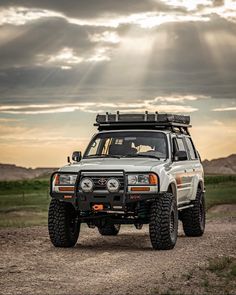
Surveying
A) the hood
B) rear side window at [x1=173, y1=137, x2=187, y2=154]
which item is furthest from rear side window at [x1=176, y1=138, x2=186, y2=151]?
the hood

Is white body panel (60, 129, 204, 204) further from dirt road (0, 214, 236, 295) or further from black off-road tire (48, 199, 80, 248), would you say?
dirt road (0, 214, 236, 295)

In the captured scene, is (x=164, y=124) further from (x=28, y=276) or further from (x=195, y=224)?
(x=28, y=276)

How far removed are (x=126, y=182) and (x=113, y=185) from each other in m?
0.25

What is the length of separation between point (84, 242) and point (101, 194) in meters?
2.70

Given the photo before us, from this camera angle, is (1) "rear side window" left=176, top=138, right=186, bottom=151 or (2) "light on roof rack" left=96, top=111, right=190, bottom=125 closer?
(2) "light on roof rack" left=96, top=111, right=190, bottom=125

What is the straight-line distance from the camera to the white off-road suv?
15.4 m

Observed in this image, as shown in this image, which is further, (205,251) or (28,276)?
(205,251)

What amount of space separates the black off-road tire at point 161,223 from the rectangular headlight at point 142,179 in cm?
42

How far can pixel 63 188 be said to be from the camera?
1576 cm

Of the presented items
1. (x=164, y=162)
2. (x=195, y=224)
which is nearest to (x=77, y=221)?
(x=164, y=162)

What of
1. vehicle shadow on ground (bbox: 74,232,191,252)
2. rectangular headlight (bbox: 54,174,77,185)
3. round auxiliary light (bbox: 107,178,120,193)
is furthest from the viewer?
vehicle shadow on ground (bbox: 74,232,191,252)

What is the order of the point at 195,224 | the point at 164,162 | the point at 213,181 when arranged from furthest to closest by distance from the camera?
the point at 213,181
the point at 195,224
the point at 164,162

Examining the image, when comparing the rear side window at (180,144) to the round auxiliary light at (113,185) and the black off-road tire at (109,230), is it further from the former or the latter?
the round auxiliary light at (113,185)

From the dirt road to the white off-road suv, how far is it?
1.85ft
